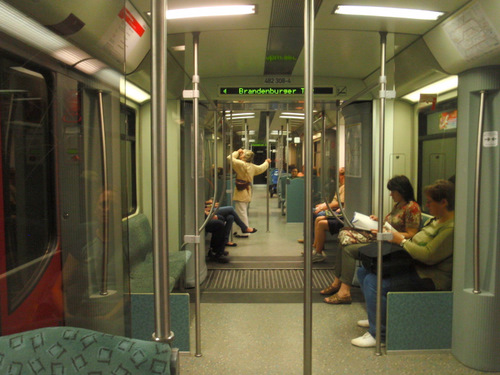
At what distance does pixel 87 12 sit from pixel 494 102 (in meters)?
2.43

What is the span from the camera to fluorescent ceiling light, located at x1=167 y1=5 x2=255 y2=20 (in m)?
2.31

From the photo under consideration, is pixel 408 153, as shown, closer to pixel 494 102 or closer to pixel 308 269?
pixel 494 102

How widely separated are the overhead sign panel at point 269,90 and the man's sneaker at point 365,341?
2.28 meters

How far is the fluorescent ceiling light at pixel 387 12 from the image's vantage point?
229 centimetres

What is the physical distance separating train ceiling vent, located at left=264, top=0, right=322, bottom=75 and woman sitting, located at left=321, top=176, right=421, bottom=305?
4.49 ft

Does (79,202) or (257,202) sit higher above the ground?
(79,202)

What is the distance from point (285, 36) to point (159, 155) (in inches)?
83.8

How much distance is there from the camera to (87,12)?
1.89m

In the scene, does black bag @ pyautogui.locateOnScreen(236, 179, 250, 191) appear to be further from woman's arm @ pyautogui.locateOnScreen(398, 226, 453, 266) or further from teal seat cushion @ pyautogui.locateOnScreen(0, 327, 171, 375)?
teal seat cushion @ pyautogui.locateOnScreen(0, 327, 171, 375)

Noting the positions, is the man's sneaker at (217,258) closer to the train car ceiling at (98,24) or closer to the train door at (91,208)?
the train door at (91,208)

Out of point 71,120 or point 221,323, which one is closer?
point 71,120

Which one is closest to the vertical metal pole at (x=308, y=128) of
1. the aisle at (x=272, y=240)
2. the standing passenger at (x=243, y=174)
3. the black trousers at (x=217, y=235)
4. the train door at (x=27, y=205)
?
the train door at (x=27, y=205)

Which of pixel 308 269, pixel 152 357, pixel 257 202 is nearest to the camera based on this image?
pixel 152 357

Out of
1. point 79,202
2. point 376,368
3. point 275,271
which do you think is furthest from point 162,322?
point 275,271
